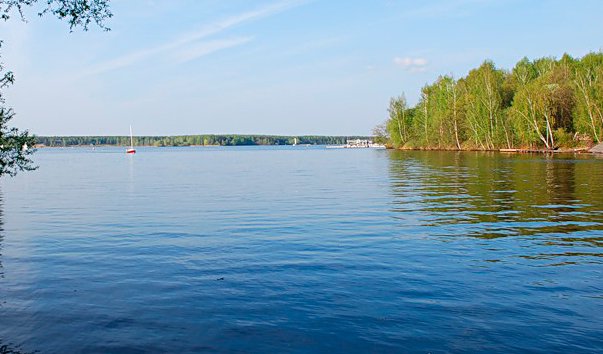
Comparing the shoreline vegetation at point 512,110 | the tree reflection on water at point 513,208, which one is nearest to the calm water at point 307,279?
the tree reflection on water at point 513,208

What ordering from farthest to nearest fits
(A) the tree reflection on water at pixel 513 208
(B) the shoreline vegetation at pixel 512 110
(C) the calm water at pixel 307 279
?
(B) the shoreline vegetation at pixel 512 110 < (A) the tree reflection on water at pixel 513 208 < (C) the calm water at pixel 307 279

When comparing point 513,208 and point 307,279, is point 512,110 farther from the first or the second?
point 307,279

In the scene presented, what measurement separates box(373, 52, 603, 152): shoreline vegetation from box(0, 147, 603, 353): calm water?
9293 cm

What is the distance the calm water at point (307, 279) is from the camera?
1100 centimetres

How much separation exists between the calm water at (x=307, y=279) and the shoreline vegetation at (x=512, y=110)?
92.9 m

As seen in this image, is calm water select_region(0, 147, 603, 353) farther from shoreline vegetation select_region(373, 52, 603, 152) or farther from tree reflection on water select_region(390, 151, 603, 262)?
shoreline vegetation select_region(373, 52, 603, 152)

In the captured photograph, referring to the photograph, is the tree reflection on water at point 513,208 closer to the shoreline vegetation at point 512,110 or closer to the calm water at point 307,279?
the calm water at point 307,279

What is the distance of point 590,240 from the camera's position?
68.2 feet

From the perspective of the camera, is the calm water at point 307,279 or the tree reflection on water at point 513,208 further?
the tree reflection on water at point 513,208

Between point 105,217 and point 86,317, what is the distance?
62.6 feet

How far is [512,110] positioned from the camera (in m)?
123

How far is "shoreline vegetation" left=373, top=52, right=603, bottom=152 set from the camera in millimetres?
113812

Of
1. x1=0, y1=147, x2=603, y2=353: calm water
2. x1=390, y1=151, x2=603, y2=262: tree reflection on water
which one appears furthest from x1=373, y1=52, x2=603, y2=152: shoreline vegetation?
x1=0, y1=147, x2=603, y2=353: calm water

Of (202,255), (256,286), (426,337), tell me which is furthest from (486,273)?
(202,255)
